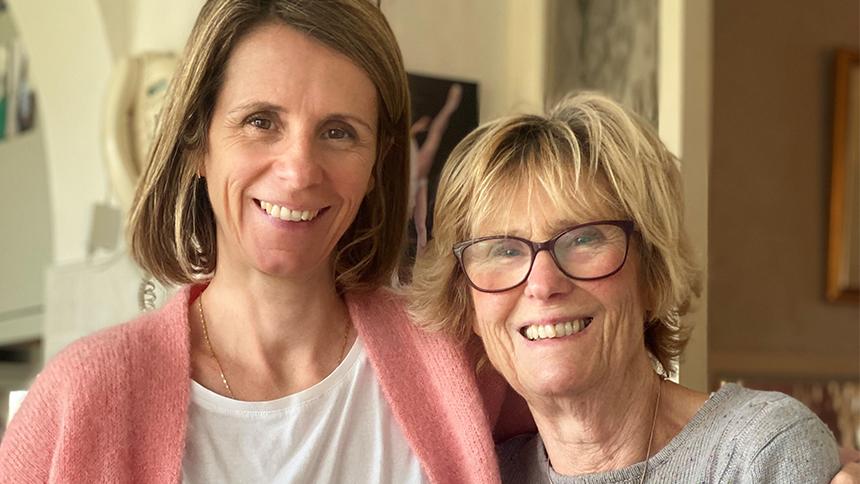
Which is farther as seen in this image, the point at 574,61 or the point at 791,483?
the point at 574,61

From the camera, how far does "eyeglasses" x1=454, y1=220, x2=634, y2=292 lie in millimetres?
1419

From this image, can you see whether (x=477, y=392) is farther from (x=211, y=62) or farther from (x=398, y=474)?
(x=211, y=62)

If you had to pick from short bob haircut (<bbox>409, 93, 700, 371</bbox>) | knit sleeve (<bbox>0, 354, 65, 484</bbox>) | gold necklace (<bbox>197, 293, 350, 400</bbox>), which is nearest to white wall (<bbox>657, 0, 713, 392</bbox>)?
short bob haircut (<bbox>409, 93, 700, 371</bbox>)

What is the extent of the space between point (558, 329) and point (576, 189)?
6.6 inches

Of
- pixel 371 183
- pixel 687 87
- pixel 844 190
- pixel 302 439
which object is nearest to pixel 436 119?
pixel 687 87

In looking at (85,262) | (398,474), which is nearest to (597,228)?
(398,474)

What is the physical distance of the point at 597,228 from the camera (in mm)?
1427

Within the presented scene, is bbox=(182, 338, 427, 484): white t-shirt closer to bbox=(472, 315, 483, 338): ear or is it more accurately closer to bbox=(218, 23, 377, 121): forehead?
bbox=(472, 315, 483, 338): ear

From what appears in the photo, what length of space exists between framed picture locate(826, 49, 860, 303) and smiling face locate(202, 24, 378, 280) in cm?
291

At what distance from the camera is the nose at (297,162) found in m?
1.38

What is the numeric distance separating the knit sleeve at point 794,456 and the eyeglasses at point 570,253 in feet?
0.87

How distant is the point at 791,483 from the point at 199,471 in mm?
664

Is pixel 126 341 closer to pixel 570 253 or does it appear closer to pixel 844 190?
pixel 570 253

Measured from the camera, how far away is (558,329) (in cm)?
142
